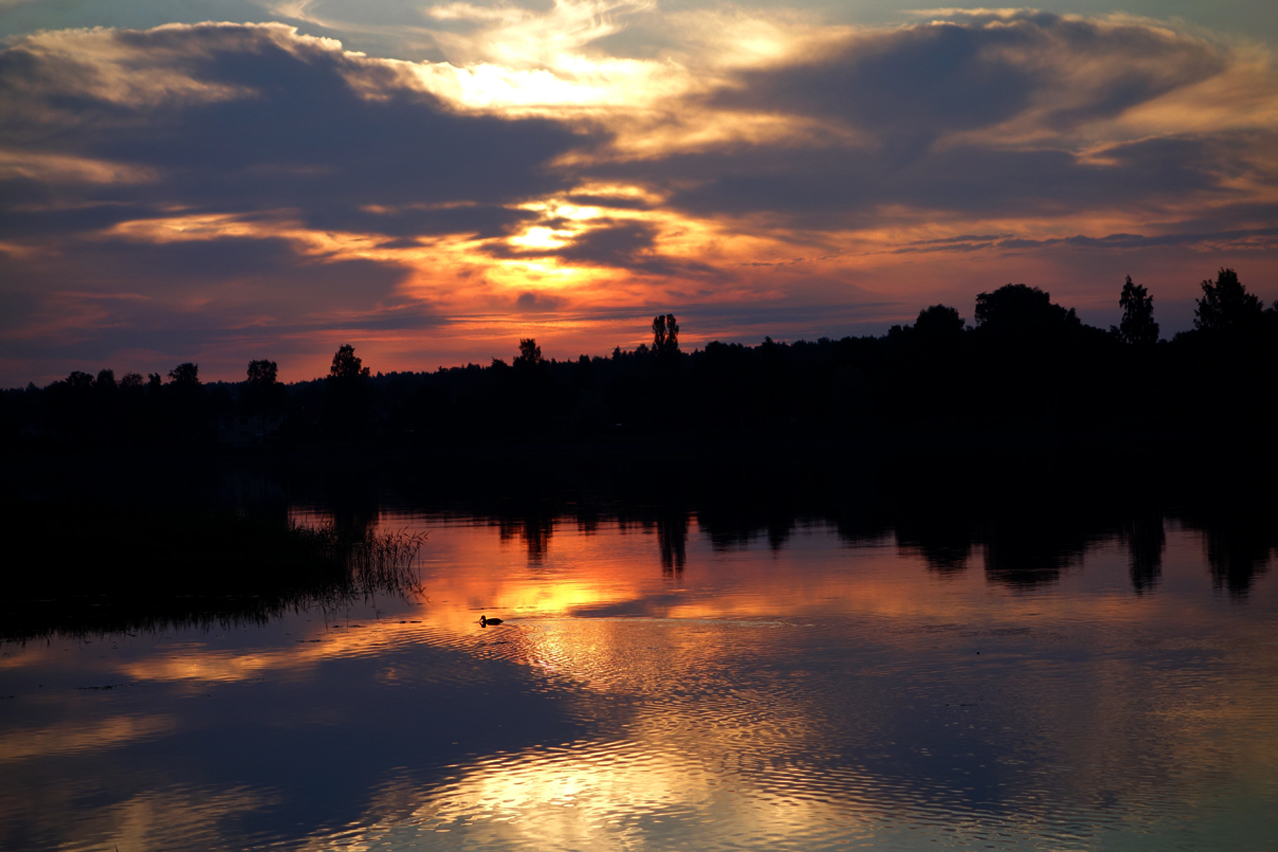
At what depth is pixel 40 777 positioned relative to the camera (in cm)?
1563

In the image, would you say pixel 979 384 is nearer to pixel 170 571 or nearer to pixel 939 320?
pixel 939 320

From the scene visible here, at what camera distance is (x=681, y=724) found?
17.0m

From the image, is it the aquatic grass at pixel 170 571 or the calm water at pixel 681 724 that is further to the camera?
the aquatic grass at pixel 170 571

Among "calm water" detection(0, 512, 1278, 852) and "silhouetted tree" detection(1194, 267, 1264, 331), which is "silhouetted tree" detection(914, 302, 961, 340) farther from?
"calm water" detection(0, 512, 1278, 852)

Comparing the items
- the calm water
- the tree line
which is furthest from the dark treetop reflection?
the tree line

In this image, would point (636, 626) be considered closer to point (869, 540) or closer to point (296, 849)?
point (296, 849)

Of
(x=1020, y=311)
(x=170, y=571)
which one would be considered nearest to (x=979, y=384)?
(x=1020, y=311)

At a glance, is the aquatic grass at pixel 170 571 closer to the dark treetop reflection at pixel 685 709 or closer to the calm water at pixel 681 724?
the dark treetop reflection at pixel 685 709

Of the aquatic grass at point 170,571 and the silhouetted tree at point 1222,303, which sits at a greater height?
the silhouetted tree at point 1222,303

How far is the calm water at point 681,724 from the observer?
13.0 metres

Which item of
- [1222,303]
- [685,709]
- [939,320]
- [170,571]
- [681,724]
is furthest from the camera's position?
[939,320]

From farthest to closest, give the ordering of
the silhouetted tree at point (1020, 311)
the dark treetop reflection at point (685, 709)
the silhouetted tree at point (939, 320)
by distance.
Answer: the silhouetted tree at point (939, 320) < the silhouetted tree at point (1020, 311) < the dark treetop reflection at point (685, 709)

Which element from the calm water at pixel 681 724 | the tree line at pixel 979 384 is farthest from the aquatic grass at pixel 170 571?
the tree line at pixel 979 384

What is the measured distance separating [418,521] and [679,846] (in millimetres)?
47645
